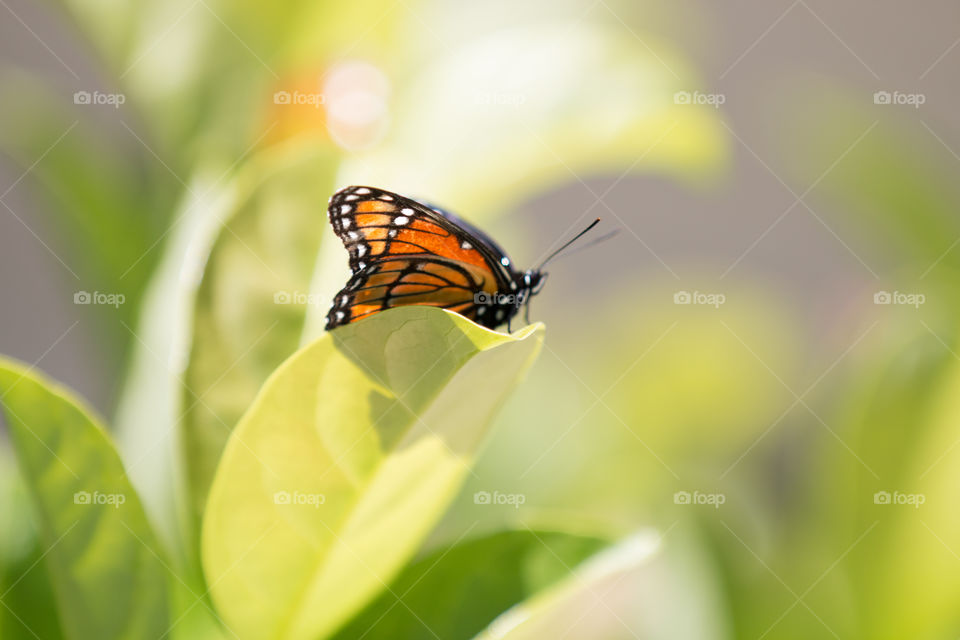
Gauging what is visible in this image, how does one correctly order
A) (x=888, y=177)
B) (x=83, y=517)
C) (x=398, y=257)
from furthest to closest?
(x=888, y=177)
(x=398, y=257)
(x=83, y=517)

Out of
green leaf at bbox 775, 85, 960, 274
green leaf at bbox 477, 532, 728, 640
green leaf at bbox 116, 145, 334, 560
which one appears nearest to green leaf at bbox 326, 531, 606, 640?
green leaf at bbox 477, 532, 728, 640

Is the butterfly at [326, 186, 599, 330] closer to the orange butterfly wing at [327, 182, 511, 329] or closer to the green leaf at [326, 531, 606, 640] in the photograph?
the orange butterfly wing at [327, 182, 511, 329]

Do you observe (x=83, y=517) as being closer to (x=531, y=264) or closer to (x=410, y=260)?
(x=410, y=260)

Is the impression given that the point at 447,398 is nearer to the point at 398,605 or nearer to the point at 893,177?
the point at 398,605

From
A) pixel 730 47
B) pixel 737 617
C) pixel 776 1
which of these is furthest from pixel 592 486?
pixel 776 1

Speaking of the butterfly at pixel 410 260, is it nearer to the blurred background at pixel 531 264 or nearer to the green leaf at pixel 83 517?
the blurred background at pixel 531 264

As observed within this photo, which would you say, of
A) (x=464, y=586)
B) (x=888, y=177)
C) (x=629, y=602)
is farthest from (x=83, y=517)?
(x=888, y=177)
